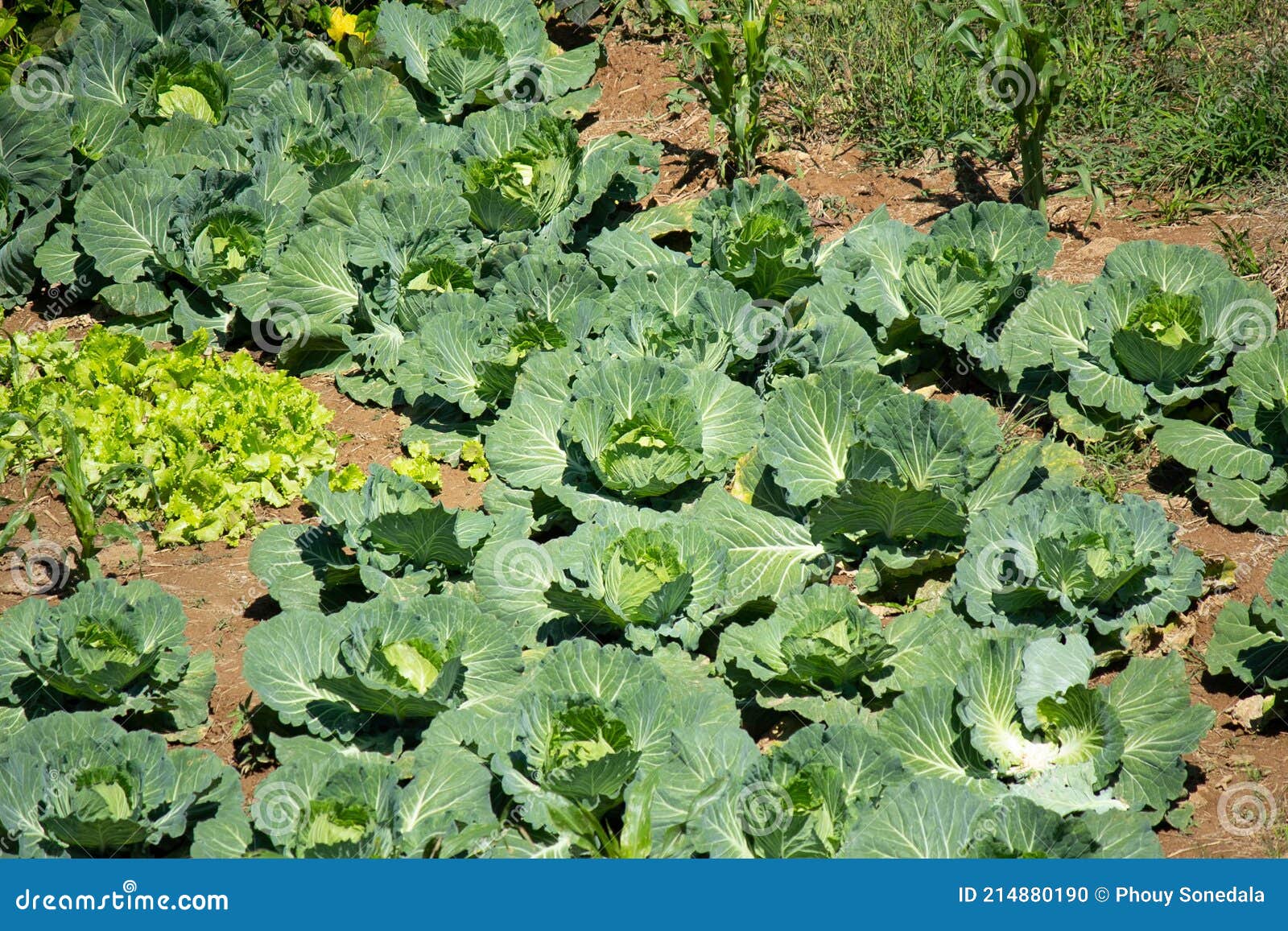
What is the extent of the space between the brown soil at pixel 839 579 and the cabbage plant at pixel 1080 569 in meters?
0.22

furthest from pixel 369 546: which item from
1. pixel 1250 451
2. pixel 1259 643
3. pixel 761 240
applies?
pixel 1250 451

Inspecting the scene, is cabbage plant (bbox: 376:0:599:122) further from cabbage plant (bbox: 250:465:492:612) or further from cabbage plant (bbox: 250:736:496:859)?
cabbage plant (bbox: 250:736:496:859)

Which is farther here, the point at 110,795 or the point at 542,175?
the point at 542,175

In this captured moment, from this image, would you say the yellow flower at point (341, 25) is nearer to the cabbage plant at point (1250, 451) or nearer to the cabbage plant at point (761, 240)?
the cabbage plant at point (761, 240)

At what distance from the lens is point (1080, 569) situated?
422 cm

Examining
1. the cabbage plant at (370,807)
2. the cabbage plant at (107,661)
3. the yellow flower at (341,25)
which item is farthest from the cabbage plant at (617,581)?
the yellow flower at (341,25)

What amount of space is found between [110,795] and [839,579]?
103 inches

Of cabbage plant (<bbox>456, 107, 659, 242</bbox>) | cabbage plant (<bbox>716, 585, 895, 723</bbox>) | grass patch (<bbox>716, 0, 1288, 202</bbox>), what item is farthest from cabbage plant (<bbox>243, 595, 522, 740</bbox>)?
grass patch (<bbox>716, 0, 1288, 202</bbox>)

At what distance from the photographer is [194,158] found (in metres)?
6.66

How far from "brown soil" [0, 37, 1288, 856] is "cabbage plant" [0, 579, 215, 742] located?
168 millimetres

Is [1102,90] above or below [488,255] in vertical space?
above

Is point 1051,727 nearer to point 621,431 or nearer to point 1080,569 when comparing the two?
point 1080,569

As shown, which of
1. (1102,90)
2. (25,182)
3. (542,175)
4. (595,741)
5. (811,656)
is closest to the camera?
(595,741)

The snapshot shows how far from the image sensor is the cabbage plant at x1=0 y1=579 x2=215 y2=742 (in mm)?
4121
